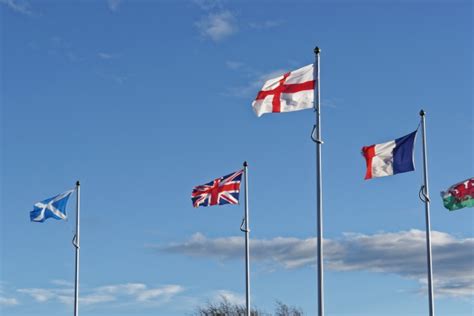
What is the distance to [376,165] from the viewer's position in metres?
35.1

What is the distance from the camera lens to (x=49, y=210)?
42688 mm

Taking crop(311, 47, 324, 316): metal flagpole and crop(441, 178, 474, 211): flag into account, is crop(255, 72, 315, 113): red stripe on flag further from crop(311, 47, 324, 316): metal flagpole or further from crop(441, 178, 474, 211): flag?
crop(441, 178, 474, 211): flag

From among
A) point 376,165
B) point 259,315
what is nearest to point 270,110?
point 376,165

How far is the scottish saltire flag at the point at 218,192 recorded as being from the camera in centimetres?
4172

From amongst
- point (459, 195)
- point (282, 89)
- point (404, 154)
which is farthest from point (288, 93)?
point (459, 195)

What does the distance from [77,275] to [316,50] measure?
1949 cm

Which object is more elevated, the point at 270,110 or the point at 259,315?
the point at 270,110

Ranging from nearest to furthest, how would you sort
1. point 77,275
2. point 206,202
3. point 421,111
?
1. point 421,111
2. point 206,202
3. point 77,275

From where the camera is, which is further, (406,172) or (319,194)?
(406,172)

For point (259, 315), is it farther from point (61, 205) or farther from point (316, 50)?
point (316, 50)

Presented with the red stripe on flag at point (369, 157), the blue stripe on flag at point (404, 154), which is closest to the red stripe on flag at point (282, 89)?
the red stripe on flag at point (369, 157)

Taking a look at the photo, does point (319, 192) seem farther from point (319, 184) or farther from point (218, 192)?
point (218, 192)

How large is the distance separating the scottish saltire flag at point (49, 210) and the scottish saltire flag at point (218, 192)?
20.6 feet

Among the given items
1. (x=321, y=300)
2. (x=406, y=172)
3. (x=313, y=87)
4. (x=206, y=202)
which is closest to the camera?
(x=321, y=300)
